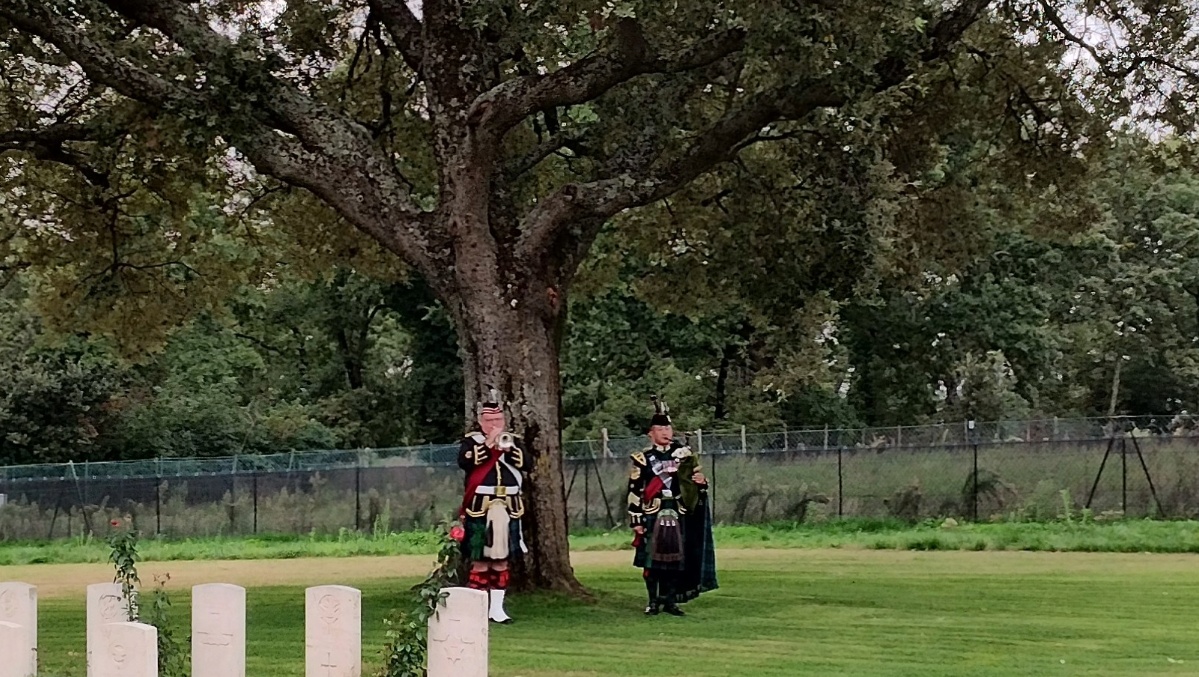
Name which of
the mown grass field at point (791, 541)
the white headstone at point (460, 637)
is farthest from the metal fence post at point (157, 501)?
the white headstone at point (460, 637)

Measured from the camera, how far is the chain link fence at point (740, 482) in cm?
2997

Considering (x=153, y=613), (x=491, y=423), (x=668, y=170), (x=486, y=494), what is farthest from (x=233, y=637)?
(x=668, y=170)

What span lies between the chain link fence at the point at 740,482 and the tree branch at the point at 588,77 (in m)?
18.1

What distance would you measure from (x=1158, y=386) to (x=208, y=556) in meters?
42.3

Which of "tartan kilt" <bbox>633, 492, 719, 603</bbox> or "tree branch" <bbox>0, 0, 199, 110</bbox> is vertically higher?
"tree branch" <bbox>0, 0, 199, 110</bbox>

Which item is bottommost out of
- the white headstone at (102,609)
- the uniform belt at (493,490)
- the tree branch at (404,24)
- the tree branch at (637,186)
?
the white headstone at (102,609)

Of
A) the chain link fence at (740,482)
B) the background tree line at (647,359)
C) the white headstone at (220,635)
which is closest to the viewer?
the white headstone at (220,635)

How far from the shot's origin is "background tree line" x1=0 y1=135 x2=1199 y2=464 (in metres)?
44.4

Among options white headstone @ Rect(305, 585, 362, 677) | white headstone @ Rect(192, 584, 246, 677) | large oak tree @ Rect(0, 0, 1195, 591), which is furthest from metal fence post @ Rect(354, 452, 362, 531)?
white headstone @ Rect(305, 585, 362, 677)

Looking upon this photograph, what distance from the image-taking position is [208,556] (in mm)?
28375

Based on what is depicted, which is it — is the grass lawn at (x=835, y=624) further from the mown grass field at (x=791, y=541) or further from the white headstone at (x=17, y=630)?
the mown grass field at (x=791, y=541)

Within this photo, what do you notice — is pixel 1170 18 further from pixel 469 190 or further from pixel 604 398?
pixel 604 398

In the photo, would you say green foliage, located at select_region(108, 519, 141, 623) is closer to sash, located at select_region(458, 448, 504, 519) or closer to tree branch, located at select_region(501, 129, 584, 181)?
sash, located at select_region(458, 448, 504, 519)

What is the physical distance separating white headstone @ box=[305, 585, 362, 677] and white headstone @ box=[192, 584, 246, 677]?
0.34 meters
